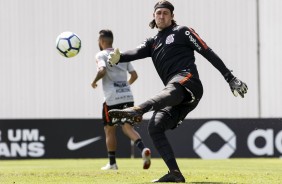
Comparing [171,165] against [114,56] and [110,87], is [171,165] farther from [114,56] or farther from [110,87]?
[110,87]

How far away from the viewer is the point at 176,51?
970 cm

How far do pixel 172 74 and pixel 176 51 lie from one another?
0.28 m

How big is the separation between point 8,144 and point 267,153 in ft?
19.8

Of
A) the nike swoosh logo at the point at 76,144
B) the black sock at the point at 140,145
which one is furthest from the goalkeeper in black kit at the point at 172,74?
the nike swoosh logo at the point at 76,144

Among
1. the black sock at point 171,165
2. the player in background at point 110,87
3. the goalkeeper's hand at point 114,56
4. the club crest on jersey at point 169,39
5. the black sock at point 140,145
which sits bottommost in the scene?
the black sock at point 140,145

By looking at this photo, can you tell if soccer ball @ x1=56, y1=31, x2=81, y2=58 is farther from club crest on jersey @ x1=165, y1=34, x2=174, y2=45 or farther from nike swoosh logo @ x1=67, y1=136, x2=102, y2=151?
nike swoosh logo @ x1=67, y1=136, x2=102, y2=151

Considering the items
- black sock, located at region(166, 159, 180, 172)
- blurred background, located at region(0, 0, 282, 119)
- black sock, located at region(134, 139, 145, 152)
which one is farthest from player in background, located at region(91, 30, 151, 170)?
blurred background, located at region(0, 0, 282, 119)

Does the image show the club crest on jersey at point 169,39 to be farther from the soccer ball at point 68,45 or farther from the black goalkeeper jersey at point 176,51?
the soccer ball at point 68,45

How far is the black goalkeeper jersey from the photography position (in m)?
9.55

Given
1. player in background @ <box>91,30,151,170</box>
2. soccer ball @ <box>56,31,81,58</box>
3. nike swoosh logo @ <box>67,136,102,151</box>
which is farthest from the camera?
nike swoosh logo @ <box>67,136,102,151</box>

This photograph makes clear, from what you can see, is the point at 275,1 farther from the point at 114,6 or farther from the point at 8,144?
the point at 8,144

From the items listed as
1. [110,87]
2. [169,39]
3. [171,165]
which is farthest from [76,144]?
[171,165]

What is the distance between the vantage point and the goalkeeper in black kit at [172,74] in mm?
9297

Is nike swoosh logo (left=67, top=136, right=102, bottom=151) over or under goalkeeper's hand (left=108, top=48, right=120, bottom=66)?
under
